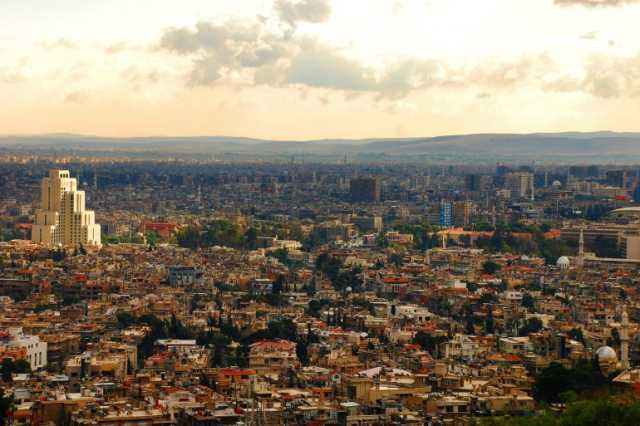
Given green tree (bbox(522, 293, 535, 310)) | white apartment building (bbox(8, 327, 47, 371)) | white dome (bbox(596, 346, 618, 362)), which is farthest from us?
green tree (bbox(522, 293, 535, 310))

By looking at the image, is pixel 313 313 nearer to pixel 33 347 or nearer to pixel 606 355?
pixel 33 347

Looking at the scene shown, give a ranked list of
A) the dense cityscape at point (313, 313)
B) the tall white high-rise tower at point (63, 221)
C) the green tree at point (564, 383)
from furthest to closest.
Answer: the tall white high-rise tower at point (63, 221), the green tree at point (564, 383), the dense cityscape at point (313, 313)

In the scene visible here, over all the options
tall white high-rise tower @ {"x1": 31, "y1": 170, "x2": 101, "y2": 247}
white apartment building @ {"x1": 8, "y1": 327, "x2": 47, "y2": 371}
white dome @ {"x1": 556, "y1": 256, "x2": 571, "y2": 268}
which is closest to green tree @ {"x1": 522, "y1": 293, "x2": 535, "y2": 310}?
white dome @ {"x1": 556, "y1": 256, "x2": 571, "y2": 268}

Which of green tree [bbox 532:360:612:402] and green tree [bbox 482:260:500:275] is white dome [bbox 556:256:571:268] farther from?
green tree [bbox 532:360:612:402]

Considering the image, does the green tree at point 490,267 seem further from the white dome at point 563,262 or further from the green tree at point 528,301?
the green tree at point 528,301

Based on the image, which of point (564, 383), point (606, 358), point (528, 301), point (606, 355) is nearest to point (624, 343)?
point (606, 355)

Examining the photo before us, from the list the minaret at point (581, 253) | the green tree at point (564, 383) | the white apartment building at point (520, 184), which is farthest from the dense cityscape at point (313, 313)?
the white apartment building at point (520, 184)
